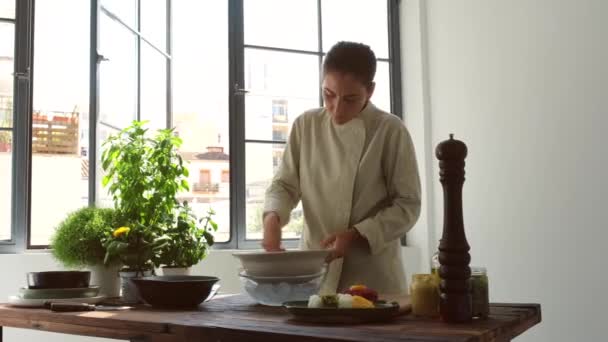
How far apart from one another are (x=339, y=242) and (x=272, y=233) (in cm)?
22

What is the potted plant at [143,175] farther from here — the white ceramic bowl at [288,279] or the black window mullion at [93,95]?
the white ceramic bowl at [288,279]

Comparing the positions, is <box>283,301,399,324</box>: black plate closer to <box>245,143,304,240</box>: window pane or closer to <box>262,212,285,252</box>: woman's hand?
<box>262,212,285,252</box>: woman's hand

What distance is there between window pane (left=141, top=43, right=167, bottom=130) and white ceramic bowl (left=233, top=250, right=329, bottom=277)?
1.98m

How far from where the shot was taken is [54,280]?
160 centimetres

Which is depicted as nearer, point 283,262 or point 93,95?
point 283,262

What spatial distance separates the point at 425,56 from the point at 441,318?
2.84 meters

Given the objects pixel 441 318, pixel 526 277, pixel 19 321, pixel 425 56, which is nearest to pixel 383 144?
pixel 441 318

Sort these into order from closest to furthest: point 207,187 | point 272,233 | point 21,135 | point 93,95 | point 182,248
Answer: point 272,233, point 182,248, point 93,95, point 21,135, point 207,187

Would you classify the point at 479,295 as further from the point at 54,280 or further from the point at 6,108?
the point at 6,108

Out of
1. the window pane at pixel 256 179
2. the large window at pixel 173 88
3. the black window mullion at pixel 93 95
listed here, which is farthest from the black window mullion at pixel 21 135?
the window pane at pixel 256 179

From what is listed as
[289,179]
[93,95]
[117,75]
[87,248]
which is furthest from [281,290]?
[117,75]

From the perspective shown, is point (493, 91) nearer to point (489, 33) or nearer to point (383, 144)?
point (489, 33)

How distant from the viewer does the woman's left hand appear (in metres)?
1.59

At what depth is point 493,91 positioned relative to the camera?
130 inches
